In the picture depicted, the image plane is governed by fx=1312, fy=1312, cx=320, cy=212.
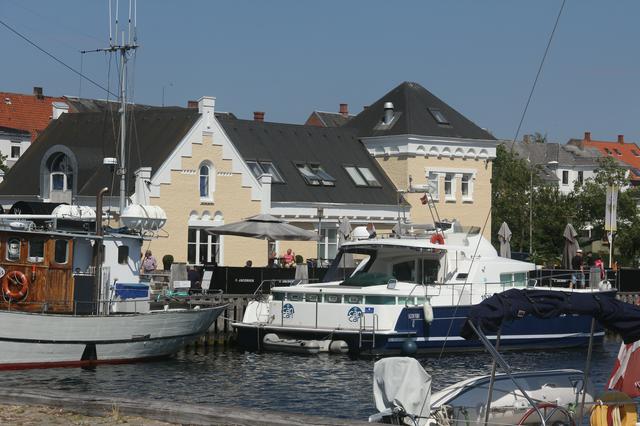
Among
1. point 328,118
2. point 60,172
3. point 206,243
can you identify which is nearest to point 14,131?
point 328,118

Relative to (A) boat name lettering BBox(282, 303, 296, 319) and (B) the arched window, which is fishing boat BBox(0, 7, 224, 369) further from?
(B) the arched window

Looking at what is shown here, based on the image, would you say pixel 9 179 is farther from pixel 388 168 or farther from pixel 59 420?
pixel 59 420

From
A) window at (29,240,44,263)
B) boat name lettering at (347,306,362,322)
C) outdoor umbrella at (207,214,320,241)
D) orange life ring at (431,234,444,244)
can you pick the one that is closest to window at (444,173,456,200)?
outdoor umbrella at (207,214,320,241)

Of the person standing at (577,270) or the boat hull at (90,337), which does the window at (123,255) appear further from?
the person standing at (577,270)

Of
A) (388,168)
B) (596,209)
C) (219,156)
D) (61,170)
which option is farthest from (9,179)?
(596,209)

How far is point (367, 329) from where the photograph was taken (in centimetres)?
3594

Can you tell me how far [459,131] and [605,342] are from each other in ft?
78.6

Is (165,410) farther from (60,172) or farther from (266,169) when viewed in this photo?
(266,169)

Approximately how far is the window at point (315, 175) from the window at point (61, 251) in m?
28.5

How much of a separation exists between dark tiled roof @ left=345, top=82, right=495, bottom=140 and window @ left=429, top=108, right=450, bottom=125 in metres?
0.14

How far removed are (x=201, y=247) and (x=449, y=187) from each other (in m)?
16.1

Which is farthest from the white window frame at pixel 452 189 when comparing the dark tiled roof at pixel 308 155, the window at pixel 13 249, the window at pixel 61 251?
the window at pixel 13 249

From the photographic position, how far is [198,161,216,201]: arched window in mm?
56406

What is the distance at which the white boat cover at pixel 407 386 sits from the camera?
56.1 ft
